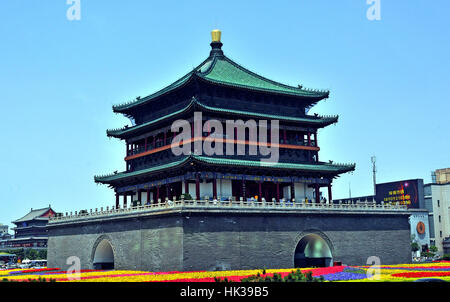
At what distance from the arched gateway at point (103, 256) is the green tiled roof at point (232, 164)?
23.2ft

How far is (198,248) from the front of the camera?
36.9m

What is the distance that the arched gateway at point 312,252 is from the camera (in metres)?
44.1

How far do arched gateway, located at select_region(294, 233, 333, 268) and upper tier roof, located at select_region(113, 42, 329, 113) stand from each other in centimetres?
1453

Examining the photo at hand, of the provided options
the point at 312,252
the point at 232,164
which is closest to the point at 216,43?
the point at 232,164

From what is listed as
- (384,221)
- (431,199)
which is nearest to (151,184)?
(384,221)

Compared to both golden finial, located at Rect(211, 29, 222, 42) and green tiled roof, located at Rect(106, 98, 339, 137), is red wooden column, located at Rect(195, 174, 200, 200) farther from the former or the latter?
golden finial, located at Rect(211, 29, 222, 42)

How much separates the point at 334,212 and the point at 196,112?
14.9 m

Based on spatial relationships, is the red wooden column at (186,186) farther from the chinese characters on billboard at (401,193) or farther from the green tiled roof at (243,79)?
the chinese characters on billboard at (401,193)

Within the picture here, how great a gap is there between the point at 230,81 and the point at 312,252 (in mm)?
17861

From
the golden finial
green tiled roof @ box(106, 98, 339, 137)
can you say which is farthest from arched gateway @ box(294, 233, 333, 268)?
the golden finial

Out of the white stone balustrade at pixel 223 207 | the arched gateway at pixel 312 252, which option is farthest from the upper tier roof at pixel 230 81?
the arched gateway at pixel 312 252

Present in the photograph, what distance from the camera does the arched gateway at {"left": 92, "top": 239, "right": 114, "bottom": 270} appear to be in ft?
152
